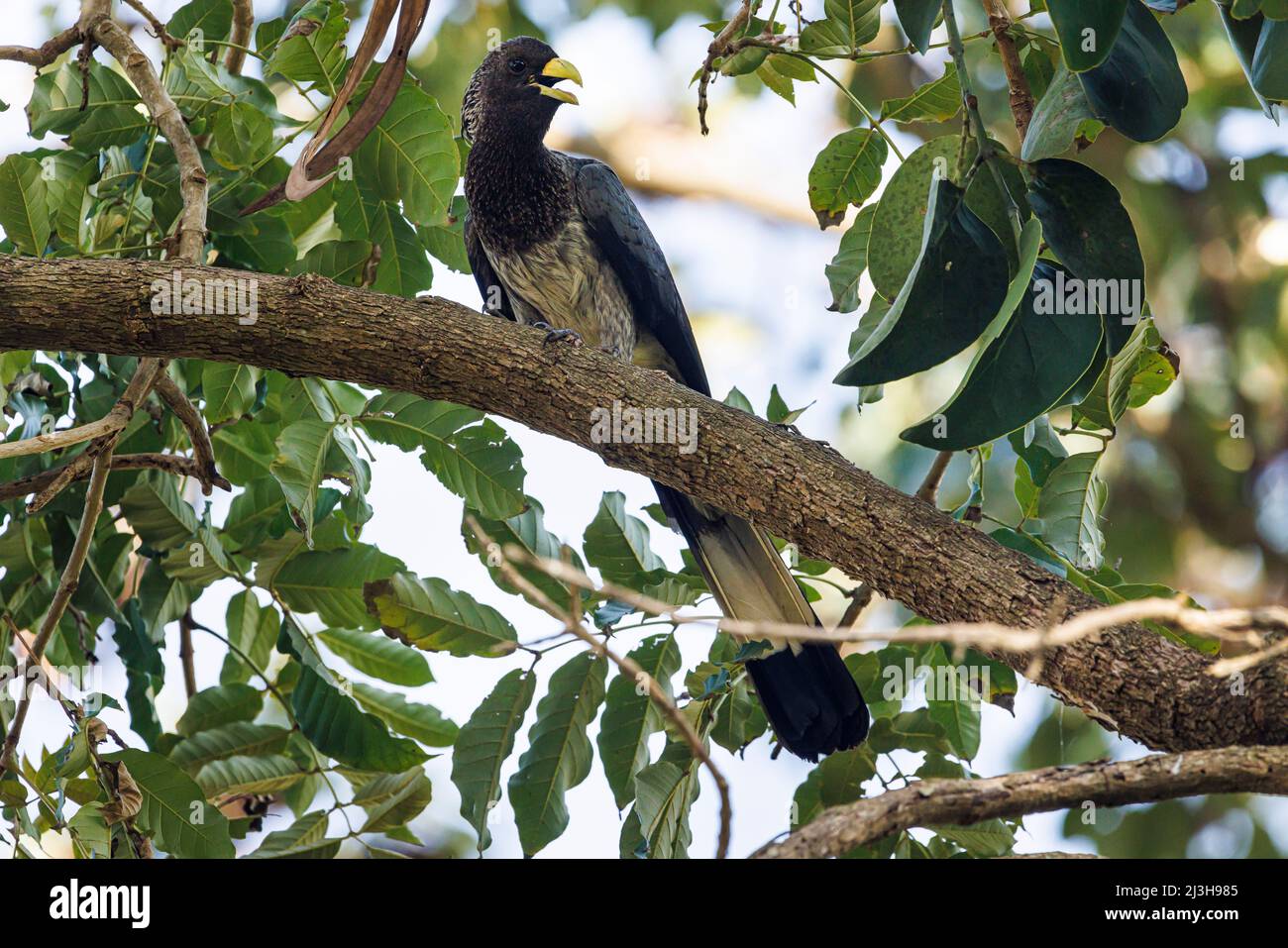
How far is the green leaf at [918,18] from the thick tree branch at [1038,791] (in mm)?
1064

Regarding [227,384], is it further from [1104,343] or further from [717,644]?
[1104,343]

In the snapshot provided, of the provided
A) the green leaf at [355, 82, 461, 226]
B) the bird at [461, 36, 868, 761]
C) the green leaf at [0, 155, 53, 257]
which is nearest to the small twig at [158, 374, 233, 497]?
the green leaf at [0, 155, 53, 257]

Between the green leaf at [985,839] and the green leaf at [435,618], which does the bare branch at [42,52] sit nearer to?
the green leaf at [435,618]

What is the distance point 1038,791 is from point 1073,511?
84 centimetres

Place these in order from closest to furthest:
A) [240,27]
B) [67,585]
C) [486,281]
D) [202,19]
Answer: [67,585] < [202,19] < [240,27] < [486,281]

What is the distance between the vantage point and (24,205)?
2309 millimetres

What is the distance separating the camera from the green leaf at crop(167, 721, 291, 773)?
240 cm

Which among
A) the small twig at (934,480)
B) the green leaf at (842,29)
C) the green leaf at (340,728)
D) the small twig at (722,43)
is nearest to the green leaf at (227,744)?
the green leaf at (340,728)

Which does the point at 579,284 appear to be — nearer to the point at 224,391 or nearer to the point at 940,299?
the point at 224,391

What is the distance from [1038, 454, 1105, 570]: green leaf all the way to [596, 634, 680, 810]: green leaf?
75cm

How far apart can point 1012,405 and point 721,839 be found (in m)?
0.75

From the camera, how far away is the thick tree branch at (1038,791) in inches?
47.8

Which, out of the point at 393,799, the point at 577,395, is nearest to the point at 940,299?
the point at 577,395

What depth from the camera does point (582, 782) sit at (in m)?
2.20
